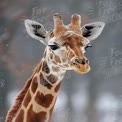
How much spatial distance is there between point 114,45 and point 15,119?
1.71ft

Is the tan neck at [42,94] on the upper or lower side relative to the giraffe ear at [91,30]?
lower

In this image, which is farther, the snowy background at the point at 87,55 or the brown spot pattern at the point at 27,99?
the snowy background at the point at 87,55

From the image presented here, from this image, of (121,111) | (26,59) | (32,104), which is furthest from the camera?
(26,59)

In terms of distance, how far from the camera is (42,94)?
771 mm

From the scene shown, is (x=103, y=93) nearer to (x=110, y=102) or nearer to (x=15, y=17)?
(x=110, y=102)

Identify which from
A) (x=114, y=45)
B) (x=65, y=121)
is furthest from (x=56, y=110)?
(x=114, y=45)

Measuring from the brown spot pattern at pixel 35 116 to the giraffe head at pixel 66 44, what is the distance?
0.12m

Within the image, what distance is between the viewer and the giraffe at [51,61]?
0.73 metres

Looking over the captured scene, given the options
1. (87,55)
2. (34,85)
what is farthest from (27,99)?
(87,55)

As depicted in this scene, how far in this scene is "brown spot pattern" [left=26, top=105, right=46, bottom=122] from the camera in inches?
30.5

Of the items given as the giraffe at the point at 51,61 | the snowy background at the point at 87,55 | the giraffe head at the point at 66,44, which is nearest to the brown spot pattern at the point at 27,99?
the giraffe at the point at 51,61

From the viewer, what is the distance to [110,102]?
46.9 inches

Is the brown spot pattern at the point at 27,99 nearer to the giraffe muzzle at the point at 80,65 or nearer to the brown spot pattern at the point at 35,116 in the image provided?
the brown spot pattern at the point at 35,116

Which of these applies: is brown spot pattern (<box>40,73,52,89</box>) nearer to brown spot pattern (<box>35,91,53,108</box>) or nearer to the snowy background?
brown spot pattern (<box>35,91,53,108</box>)
